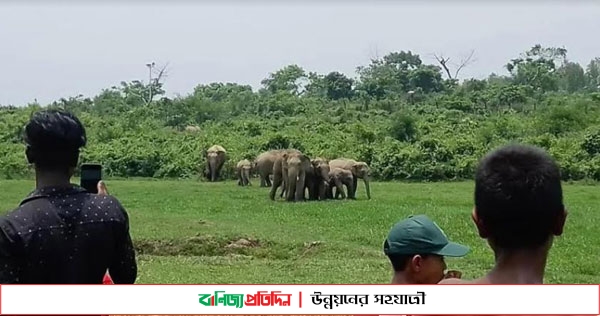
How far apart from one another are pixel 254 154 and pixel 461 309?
2213 centimetres

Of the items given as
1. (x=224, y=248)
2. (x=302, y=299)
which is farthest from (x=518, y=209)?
(x=224, y=248)

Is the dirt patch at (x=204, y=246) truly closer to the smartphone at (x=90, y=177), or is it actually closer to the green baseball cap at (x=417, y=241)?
the smartphone at (x=90, y=177)

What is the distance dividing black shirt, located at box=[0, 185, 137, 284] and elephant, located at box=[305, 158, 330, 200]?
45.5ft

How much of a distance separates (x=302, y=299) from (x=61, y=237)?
4.09 ft

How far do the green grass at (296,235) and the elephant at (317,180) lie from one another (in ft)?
2.39

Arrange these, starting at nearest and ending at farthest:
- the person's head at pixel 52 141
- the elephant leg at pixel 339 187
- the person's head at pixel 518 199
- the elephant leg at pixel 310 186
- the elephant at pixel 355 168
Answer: the person's head at pixel 518 199 → the person's head at pixel 52 141 → the elephant leg at pixel 310 186 → the elephant leg at pixel 339 187 → the elephant at pixel 355 168

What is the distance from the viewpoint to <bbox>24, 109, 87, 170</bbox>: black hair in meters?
2.38

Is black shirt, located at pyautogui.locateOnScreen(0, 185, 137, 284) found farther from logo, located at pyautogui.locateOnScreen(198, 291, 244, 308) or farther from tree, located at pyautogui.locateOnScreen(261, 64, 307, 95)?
tree, located at pyautogui.locateOnScreen(261, 64, 307, 95)

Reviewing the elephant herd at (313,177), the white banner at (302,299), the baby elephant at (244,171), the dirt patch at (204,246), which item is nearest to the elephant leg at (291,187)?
the elephant herd at (313,177)

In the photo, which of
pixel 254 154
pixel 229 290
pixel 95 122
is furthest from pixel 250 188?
pixel 229 290

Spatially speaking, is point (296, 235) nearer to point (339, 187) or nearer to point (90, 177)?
point (339, 187)

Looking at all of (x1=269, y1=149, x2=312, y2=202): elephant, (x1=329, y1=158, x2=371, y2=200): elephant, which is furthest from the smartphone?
(x1=329, y1=158, x2=371, y2=200): elephant

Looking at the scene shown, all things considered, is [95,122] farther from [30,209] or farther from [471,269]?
[30,209]

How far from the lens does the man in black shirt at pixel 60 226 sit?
2271 mm
